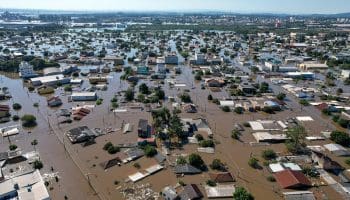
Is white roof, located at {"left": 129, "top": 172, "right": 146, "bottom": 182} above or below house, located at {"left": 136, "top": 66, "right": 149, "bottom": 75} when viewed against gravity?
below

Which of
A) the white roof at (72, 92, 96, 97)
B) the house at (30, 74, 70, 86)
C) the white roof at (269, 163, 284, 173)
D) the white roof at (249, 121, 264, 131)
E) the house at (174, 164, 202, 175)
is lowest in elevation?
the house at (174, 164, 202, 175)

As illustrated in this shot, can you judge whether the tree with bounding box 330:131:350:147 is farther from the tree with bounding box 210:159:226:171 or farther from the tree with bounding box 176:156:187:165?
the tree with bounding box 176:156:187:165

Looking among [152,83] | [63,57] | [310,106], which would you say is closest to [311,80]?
[310,106]

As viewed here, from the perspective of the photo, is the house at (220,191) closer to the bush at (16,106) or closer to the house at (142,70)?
the bush at (16,106)

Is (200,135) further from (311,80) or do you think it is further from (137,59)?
(137,59)

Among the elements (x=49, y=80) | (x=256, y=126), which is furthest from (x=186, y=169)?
(x=49, y=80)

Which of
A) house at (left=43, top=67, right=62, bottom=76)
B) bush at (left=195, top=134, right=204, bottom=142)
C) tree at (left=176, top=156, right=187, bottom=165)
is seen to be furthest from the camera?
house at (left=43, top=67, right=62, bottom=76)

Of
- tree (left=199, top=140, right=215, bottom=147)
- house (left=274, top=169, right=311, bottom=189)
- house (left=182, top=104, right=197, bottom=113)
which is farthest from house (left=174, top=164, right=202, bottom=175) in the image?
house (left=182, top=104, right=197, bottom=113)

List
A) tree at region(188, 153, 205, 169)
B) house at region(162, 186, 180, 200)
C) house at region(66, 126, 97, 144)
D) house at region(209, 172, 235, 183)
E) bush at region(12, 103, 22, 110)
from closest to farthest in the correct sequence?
1. house at region(162, 186, 180, 200)
2. house at region(209, 172, 235, 183)
3. tree at region(188, 153, 205, 169)
4. house at region(66, 126, 97, 144)
5. bush at region(12, 103, 22, 110)
